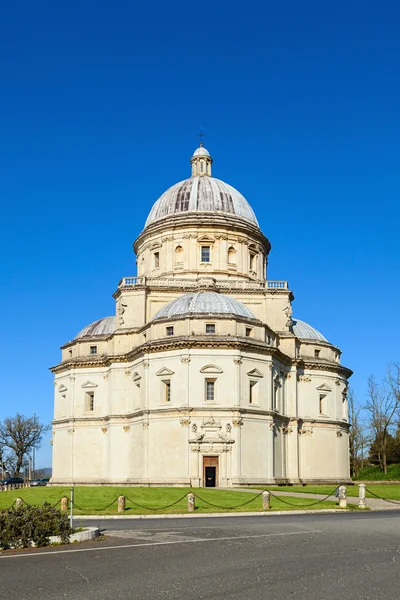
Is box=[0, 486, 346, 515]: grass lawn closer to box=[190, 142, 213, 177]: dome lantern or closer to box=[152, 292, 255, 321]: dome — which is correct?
box=[152, 292, 255, 321]: dome

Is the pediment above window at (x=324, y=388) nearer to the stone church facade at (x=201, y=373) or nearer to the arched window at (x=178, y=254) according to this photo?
the stone church facade at (x=201, y=373)

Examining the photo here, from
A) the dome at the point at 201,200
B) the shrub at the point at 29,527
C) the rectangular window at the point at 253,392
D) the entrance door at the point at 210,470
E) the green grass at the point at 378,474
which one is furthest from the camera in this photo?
the green grass at the point at 378,474

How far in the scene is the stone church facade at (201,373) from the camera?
187ft

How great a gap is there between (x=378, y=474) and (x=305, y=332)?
793 inches

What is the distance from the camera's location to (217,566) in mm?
15852

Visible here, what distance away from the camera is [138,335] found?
64.8m

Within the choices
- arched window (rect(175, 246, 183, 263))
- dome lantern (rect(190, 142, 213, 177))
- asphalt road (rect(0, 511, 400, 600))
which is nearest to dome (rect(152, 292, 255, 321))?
arched window (rect(175, 246, 183, 263))

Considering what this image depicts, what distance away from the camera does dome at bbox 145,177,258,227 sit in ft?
238

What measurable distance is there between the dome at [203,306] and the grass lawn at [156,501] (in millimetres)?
16266

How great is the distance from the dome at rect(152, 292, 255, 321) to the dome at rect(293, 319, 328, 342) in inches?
500

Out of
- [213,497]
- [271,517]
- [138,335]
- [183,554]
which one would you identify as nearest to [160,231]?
[138,335]

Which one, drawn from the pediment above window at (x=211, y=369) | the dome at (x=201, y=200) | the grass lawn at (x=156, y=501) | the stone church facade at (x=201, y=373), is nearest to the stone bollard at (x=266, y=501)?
the grass lawn at (x=156, y=501)

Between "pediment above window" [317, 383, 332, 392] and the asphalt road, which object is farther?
"pediment above window" [317, 383, 332, 392]

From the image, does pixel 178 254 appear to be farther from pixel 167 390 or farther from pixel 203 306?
pixel 167 390
